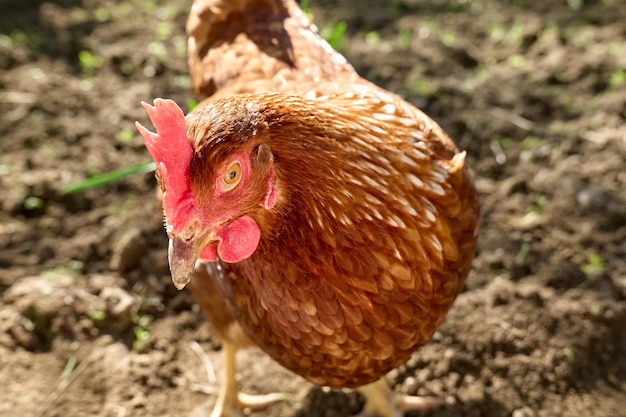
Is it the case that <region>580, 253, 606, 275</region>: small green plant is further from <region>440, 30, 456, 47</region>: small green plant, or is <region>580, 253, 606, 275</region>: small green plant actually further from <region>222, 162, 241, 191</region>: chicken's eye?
<region>222, 162, 241, 191</region>: chicken's eye

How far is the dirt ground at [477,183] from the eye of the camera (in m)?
2.33

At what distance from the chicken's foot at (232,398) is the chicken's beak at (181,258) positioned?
977 mm

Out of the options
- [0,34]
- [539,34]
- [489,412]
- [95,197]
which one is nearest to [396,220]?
[489,412]

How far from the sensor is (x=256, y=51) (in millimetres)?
2168

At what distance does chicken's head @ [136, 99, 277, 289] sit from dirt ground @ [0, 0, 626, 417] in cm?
112

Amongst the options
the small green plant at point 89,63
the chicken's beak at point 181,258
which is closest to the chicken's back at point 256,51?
the chicken's beak at point 181,258

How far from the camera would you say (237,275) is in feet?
5.77

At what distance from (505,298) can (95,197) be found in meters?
1.87

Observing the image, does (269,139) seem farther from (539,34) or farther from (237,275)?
(539,34)

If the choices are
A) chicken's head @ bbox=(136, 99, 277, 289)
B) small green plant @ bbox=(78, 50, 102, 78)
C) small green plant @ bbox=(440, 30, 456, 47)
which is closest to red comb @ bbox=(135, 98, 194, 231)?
chicken's head @ bbox=(136, 99, 277, 289)

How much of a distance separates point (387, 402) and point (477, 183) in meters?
1.17

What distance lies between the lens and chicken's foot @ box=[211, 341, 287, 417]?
2293mm

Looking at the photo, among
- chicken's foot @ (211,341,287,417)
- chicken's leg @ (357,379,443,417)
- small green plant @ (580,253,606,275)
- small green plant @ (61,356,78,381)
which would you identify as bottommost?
small green plant @ (61,356,78,381)

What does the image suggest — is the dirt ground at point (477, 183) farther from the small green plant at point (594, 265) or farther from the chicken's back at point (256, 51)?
the chicken's back at point (256, 51)
